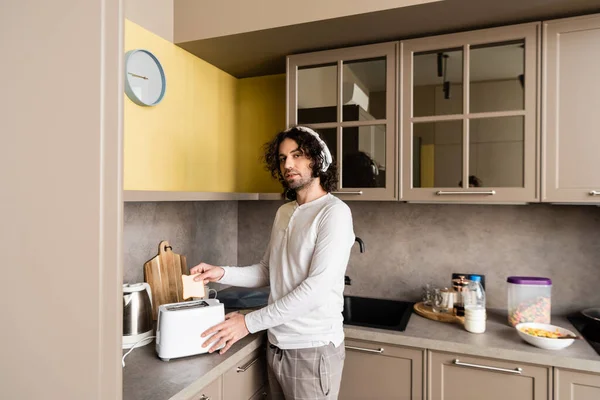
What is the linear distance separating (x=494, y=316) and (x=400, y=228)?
66cm

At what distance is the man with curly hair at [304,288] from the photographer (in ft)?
4.94

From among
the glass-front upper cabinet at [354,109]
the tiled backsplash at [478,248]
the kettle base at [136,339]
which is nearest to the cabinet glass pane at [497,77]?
the glass-front upper cabinet at [354,109]

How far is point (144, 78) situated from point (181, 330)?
1109 mm

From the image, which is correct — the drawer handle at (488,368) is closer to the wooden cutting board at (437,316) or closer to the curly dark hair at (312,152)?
the wooden cutting board at (437,316)

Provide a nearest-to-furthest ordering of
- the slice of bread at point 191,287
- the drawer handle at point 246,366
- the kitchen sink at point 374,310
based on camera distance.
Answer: the slice of bread at point 191,287
the drawer handle at point 246,366
the kitchen sink at point 374,310

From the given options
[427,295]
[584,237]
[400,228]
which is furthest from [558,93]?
[427,295]

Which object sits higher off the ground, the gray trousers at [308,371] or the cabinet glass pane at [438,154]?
the cabinet glass pane at [438,154]

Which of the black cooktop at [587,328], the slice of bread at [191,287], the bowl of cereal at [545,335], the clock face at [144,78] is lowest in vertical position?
the black cooktop at [587,328]

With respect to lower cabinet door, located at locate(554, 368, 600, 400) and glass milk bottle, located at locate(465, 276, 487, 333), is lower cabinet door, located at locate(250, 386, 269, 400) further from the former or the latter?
lower cabinet door, located at locate(554, 368, 600, 400)

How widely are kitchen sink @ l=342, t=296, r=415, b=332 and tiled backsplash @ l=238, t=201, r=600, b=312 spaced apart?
0.17 ft

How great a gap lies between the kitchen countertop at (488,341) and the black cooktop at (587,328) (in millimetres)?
22

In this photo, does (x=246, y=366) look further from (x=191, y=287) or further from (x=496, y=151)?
(x=496, y=151)

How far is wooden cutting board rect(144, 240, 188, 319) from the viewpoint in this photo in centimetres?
194

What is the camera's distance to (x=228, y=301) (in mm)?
Answer: 2170
